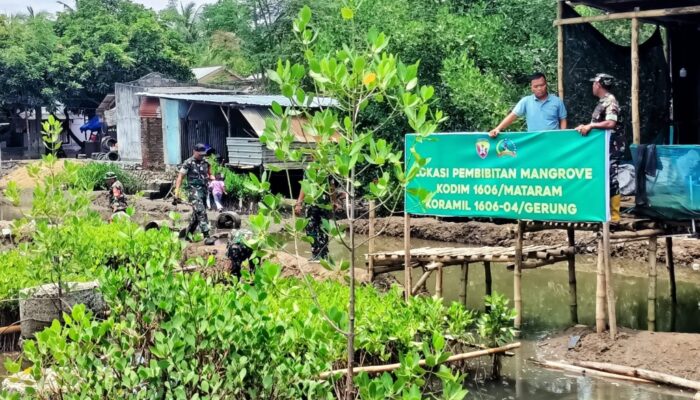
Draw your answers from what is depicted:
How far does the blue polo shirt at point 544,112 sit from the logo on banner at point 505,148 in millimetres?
638

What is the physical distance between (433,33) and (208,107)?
39.5 ft

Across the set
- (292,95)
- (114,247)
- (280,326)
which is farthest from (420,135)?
A: (114,247)

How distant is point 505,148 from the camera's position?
10.9 meters

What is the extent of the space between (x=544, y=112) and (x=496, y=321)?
11.4ft

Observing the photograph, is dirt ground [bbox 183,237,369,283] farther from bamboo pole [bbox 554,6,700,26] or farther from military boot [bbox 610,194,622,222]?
bamboo pole [bbox 554,6,700,26]

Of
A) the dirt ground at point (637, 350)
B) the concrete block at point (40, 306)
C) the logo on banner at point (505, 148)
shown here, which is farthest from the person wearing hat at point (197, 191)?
the dirt ground at point (637, 350)

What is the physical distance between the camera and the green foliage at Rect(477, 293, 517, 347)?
8.97 meters

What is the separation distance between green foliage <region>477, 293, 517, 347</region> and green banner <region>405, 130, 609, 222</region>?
1.71 metres

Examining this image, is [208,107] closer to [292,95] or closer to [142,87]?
[142,87]

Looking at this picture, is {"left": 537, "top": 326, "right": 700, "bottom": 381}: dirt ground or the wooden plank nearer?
{"left": 537, "top": 326, "right": 700, "bottom": 381}: dirt ground

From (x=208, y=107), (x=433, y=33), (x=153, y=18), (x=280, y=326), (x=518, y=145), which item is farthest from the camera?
(x=153, y=18)

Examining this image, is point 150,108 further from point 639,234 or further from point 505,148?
point 639,234

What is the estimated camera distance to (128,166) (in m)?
34.3

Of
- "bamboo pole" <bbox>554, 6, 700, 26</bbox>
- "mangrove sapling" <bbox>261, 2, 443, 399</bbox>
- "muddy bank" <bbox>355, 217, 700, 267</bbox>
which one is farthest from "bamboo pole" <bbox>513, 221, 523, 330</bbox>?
"mangrove sapling" <bbox>261, 2, 443, 399</bbox>
